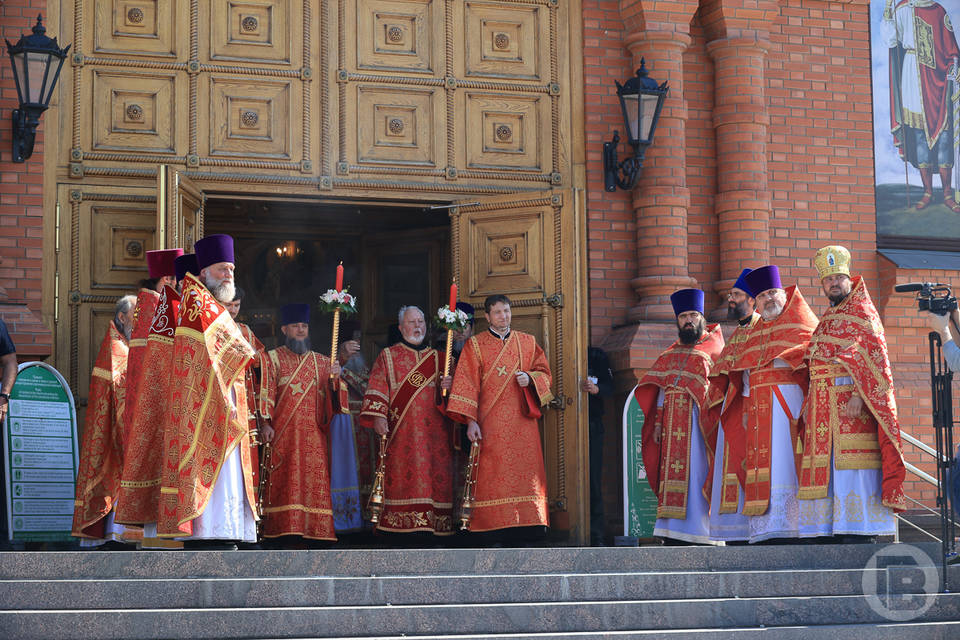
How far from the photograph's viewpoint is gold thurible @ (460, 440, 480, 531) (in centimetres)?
1014

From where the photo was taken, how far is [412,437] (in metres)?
10.3

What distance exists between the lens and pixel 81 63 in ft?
35.1

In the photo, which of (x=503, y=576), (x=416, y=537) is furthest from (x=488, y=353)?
(x=503, y=576)

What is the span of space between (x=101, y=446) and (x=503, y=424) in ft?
9.32

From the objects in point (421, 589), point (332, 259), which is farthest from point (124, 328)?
point (332, 259)

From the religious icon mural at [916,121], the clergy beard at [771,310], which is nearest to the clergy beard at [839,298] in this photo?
the clergy beard at [771,310]

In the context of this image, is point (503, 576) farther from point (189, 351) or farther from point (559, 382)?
point (559, 382)

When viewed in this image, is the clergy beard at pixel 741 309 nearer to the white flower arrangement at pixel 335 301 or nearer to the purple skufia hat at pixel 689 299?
the purple skufia hat at pixel 689 299

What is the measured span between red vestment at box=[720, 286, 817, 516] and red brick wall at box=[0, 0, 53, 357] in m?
5.12

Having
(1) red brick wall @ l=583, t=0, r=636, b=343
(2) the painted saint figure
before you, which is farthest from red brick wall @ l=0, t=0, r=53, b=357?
(2) the painted saint figure

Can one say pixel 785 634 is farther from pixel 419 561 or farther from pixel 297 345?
pixel 297 345

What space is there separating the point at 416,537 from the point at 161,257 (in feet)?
9.76

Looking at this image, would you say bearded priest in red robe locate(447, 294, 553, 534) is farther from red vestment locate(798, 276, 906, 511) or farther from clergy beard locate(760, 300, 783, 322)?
red vestment locate(798, 276, 906, 511)

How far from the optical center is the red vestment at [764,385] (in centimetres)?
930
